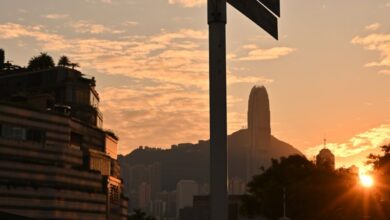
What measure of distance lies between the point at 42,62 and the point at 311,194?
8900cm

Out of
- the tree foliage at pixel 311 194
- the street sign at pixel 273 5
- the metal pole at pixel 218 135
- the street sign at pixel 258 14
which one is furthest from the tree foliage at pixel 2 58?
the metal pole at pixel 218 135

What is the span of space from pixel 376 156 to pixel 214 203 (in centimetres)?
9302

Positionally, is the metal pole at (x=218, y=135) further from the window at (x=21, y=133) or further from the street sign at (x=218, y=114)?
the window at (x=21, y=133)

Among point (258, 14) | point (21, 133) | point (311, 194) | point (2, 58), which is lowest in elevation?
point (258, 14)

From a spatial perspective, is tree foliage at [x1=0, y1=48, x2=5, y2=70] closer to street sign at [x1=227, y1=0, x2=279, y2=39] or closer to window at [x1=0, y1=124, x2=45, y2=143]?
window at [x1=0, y1=124, x2=45, y2=143]

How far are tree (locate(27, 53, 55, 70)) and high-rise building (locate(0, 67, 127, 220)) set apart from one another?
14929 millimetres

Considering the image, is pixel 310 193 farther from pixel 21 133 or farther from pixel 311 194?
pixel 21 133

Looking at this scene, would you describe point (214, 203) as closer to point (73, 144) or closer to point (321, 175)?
point (321, 175)

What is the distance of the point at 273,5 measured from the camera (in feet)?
106

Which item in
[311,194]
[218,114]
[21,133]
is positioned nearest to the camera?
[218,114]

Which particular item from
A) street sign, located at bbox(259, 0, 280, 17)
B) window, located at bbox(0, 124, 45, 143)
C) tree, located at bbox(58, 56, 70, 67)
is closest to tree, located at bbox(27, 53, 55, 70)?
tree, located at bbox(58, 56, 70, 67)

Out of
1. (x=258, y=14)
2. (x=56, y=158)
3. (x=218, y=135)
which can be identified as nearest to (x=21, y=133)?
(x=56, y=158)

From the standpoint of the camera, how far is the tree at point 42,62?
191500mm

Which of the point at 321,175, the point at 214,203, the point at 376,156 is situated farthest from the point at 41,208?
the point at 214,203
